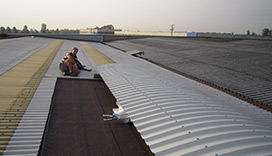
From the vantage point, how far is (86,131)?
930 centimetres

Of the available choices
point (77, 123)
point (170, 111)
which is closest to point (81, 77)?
point (77, 123)

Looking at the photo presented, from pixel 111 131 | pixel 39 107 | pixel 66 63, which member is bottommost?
pixel 111 131

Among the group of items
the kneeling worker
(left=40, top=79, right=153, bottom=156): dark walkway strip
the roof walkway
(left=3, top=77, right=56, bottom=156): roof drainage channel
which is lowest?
(left=40, top=79, right=153, bottom=156): dark walkway strip

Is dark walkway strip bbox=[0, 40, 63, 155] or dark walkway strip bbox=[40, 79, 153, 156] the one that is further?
dark walkway strip bbox=[0, 40, 63, 155]

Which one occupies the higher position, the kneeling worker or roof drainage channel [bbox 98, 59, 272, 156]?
the kneeling worker

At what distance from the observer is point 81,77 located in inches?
702

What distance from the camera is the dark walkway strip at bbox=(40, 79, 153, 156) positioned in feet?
26.2

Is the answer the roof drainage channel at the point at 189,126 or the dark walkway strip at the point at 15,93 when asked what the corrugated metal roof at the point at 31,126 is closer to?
the dark walkway strip at the point at 15,93

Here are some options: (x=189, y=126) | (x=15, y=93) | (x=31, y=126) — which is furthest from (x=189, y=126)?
(x=15, y=93)

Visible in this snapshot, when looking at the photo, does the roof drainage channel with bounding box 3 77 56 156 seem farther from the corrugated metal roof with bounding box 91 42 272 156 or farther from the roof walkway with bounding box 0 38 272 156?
the corrugated metal roof with bounding box 91 42 272 156

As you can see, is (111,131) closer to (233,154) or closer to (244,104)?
(233,154)

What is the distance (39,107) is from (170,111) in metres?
6.32

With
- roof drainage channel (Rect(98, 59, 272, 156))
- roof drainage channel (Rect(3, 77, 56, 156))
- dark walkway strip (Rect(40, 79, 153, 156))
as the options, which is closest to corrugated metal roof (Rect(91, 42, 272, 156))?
roof drainage channel (Rect(98, 59, 272, 156))

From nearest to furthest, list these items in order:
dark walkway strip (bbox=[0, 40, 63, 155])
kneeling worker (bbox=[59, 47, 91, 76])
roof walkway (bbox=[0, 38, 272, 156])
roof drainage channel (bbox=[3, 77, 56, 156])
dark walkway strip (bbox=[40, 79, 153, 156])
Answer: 1. roof walkway (bbox=[0, 38, 272, 156])
2. roof drainage channel (bbox=[3, 77, 56, 156])
3. dark walkway strip (bbox=[40, 79, 153, 156])
4. dark walkway strip (bbox=[0, 40, 63, 155])
5. kneeling worker (bbox=[59, 47, 91, 76])
